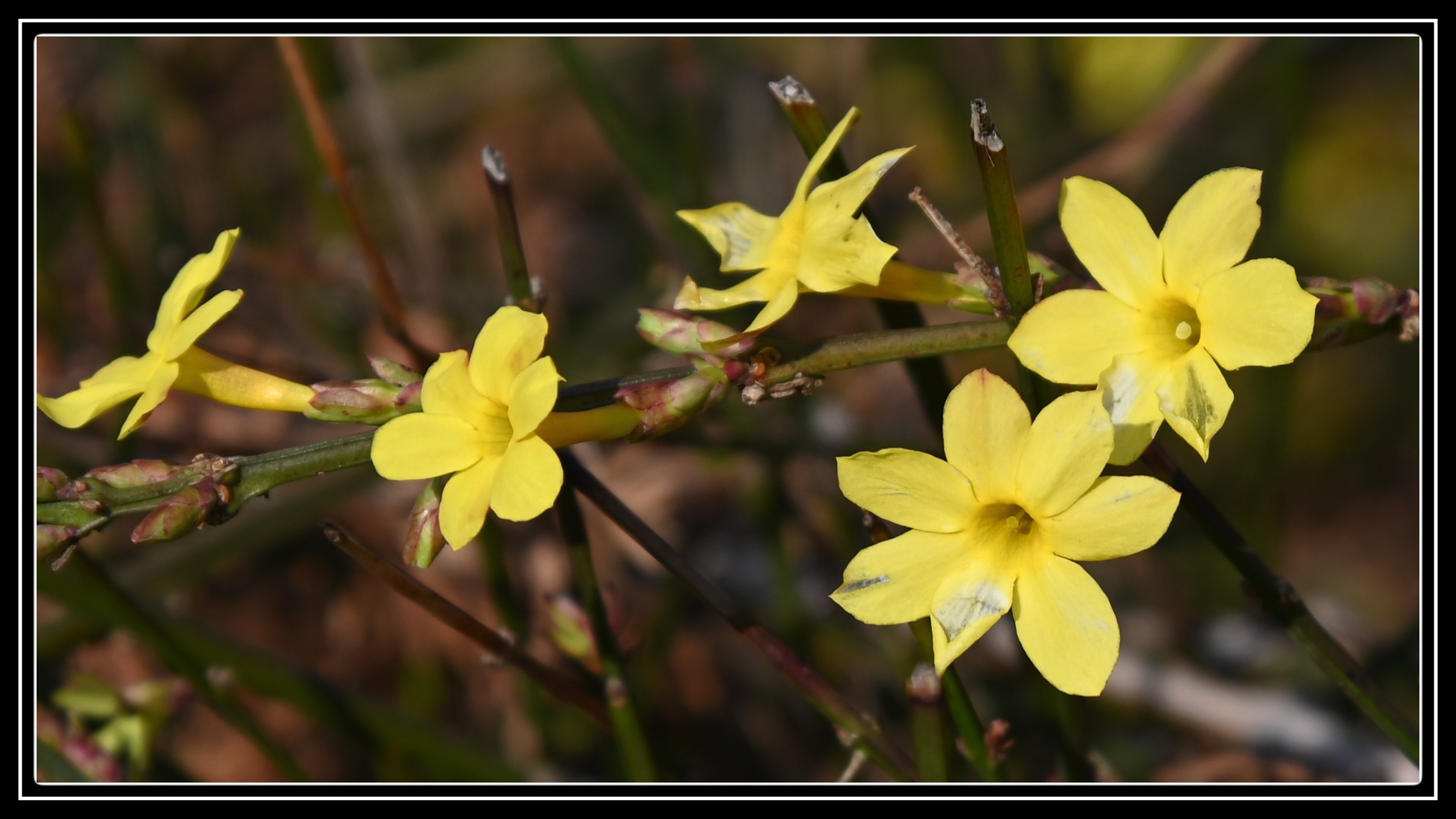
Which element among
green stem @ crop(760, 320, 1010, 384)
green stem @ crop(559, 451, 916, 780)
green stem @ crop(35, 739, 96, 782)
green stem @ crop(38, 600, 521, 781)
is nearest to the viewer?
green stem @ crop(760, 320, 1010, 384)

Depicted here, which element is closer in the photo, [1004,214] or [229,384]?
[1004,214]

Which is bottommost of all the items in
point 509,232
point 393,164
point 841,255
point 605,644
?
point 605,644

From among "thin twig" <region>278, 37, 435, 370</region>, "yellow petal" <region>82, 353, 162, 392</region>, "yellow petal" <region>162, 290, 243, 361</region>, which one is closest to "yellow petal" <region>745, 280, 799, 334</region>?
"yellow petal" <region>162, 290, 243, 361</region>

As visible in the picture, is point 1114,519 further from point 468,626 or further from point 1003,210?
point 468,626

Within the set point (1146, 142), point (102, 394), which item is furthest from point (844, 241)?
point (1146, 142)

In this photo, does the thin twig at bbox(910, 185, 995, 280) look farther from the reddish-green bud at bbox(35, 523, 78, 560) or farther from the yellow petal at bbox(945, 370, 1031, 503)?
the reddish-green bud at bbox(35, 523, 78, 560)

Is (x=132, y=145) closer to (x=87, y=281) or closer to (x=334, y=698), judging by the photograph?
(x=87, y=281)

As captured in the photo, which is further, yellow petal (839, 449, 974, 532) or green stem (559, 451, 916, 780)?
green stem (559, 451, 916, 780)

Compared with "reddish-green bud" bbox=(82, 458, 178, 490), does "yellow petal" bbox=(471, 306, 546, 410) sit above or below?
below
